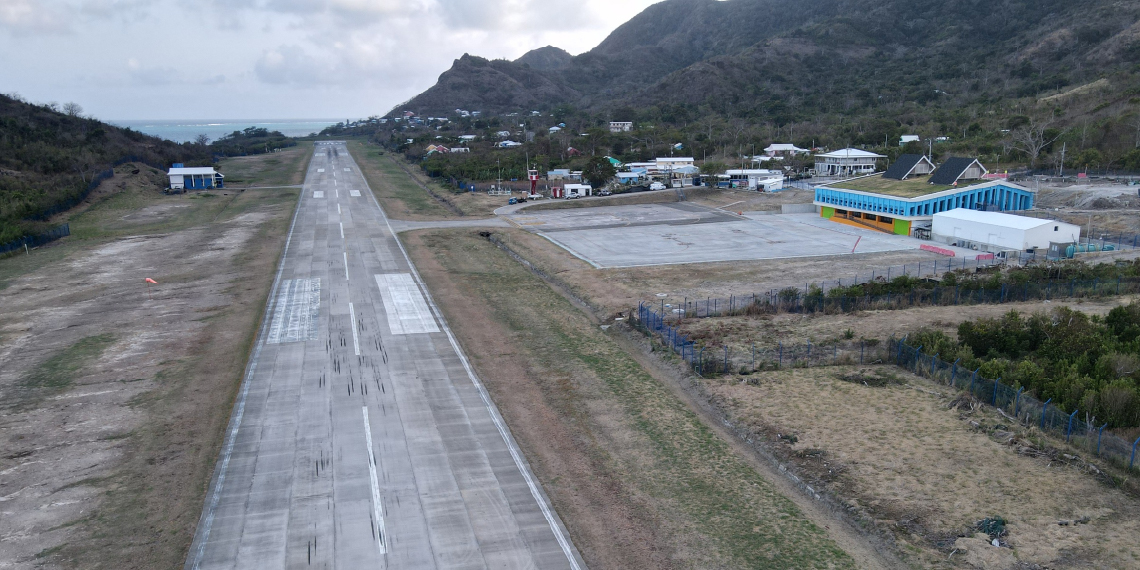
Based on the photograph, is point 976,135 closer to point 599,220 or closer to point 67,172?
point 599,220

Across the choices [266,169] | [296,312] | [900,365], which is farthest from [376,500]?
[266,169]

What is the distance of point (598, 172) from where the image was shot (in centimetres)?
9181

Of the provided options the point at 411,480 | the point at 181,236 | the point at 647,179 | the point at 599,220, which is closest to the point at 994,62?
the point at 647,179

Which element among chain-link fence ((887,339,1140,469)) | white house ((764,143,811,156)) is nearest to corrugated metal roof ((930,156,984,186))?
chain-link fence ((887,339,1140,469))

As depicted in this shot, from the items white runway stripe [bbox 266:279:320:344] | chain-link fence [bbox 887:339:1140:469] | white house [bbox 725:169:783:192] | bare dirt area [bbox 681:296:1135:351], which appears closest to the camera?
chain-link fence [bbox 887:339:1140:469]

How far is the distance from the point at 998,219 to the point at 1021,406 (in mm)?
36425

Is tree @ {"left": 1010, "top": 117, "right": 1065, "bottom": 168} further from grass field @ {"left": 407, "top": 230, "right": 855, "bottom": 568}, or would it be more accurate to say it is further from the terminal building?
grass field @ {"left": 407, "top": 230, "right": 855, "bottom": 568}

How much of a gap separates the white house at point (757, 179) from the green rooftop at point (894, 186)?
12.4 meters

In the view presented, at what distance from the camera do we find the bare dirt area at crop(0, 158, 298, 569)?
17.8 m

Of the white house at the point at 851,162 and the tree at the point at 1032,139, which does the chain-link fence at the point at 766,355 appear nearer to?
the tree at the point at 1032,139

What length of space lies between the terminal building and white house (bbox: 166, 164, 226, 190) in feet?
257

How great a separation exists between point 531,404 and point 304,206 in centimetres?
6148

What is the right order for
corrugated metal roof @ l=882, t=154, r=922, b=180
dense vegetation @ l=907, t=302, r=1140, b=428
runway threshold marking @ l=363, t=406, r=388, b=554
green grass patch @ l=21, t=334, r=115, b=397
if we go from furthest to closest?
1. corrugated metal roof @ l=882, t=154, r=922, b=180
2. green grass patch @ l=21, t=334, r=115, b=397
3. dense vegetation @ l=907, t=302, r=1140, b=428
4. runway threshold marking @ l=363, t=406, r=388, b=554

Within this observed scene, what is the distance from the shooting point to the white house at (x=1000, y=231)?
50656mm
